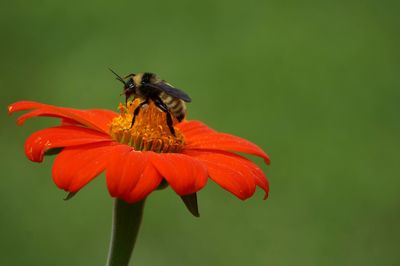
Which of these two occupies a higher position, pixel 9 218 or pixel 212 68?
pixel 212 68

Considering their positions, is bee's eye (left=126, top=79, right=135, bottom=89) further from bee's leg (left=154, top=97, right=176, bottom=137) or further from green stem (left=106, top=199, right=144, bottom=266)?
green stem (left=106, top=199, right=144, bottom=266)

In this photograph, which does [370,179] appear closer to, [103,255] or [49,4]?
[103,255]

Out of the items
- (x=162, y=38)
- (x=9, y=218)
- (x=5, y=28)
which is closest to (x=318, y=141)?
(x=162, y=38)

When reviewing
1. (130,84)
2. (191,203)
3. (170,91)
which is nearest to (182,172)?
(191,203)

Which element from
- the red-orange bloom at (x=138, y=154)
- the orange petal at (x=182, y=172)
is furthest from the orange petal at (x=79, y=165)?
the orange petal at (x=182, y=172)

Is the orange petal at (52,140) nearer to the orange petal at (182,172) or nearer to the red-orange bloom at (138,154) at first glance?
the red-orange bloom at (138,154)

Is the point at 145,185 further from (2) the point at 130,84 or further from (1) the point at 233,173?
(2) the point at 130,84
